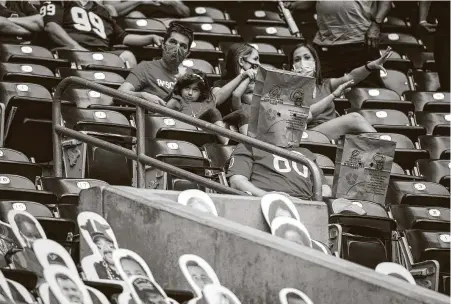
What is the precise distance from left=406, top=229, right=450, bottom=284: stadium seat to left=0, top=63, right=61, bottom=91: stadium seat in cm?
269

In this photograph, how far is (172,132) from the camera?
27.9ft

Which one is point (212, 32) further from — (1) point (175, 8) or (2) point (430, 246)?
(2) point (430, 246)

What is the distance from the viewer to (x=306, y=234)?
6703 millimetres

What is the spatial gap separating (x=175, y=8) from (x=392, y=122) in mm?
2500

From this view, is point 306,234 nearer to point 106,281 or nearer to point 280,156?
point 280,156

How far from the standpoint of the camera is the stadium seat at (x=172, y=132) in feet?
27.8

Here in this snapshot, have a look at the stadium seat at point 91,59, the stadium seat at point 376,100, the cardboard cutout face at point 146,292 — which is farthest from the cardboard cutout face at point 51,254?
the stadium seat at point 376,100

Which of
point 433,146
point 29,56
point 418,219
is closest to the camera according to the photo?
point 418,219

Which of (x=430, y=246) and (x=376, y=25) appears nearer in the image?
(x=430, y=246)

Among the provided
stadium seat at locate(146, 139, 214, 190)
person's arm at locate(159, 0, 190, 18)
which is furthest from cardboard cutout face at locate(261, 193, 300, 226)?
person's arm at locate(159, 0, 190, 18)

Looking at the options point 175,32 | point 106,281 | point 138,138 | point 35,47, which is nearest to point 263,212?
point 138,138

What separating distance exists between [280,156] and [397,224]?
1235 mm

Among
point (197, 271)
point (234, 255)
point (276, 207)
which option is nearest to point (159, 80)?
point (276, 207)

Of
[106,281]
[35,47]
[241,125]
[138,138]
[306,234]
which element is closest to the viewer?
[106,281]
